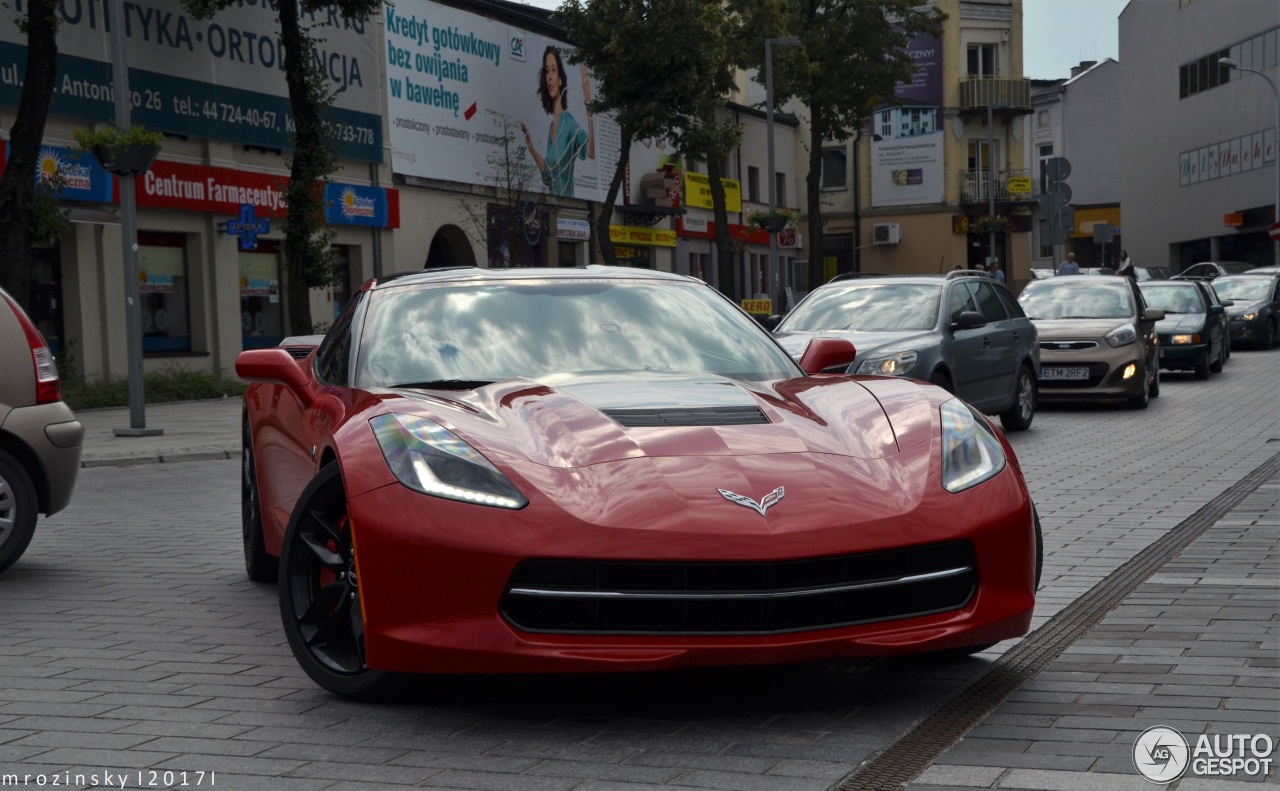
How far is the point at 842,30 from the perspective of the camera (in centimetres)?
4812

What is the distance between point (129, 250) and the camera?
18078 mm

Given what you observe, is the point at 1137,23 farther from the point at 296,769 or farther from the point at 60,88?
the point at 296,769

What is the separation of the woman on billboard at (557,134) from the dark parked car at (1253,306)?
16.5m

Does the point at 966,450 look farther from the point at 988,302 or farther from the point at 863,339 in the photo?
the point at 988,302

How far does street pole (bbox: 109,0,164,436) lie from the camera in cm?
1773

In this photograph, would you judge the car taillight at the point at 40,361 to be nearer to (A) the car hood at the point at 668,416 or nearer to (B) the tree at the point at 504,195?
(A) the car hood at the point at 668,416

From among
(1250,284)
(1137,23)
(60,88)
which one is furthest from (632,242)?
(1137,23)

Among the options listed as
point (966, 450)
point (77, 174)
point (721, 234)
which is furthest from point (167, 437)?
point (721, 234)

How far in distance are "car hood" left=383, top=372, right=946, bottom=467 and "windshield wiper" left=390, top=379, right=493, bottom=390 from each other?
7cm

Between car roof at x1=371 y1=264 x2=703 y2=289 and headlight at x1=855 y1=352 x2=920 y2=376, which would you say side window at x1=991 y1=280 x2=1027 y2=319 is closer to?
headlight at x1=855 y1=352 x2=920 y2=376

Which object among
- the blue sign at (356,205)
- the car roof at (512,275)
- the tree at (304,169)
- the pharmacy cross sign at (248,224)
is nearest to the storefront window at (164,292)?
the pharmacy cross sign at (248,224)

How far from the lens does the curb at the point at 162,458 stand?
14977mm

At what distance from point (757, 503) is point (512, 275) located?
217cm

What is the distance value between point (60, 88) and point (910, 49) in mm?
47170
